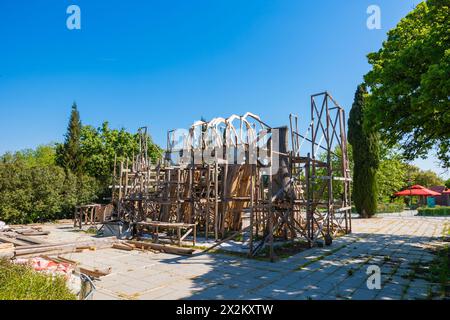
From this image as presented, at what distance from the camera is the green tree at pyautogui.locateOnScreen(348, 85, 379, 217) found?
24.8 meters

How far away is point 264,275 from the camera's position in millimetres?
7195

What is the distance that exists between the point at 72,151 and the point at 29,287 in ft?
90.1

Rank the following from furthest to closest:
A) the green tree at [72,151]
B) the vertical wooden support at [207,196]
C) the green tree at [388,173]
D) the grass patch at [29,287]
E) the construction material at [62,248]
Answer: the green tree at [388,173] → the green tree at [72,151] → the vertical wooden support at [207,196] → the construction material at [62,248] → the grass patch at [29,287]

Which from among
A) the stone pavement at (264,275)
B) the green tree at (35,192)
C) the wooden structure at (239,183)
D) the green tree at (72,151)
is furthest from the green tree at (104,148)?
the stone pavement at (264,275)

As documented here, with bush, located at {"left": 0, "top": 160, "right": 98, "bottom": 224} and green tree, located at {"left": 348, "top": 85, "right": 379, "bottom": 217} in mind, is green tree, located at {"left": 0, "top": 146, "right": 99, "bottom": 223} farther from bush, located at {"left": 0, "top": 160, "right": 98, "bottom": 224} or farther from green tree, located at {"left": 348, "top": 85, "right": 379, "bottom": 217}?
green tree, located at {"left": 348, "top": 85, "right": 379, "bottom": 217}

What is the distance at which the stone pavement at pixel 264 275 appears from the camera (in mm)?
5820

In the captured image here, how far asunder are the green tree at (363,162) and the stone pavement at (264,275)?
579 inches

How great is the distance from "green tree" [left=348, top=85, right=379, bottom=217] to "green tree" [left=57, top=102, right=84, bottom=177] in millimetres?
25766

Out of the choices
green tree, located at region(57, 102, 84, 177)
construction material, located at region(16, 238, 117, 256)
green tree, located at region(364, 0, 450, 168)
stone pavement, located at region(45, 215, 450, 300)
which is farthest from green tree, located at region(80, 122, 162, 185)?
green tree, located at region(364, 0, 450, 168)

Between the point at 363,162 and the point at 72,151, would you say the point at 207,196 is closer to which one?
the point at 363,162

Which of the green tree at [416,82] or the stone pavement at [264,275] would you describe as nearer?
the stone pavement at [264,275]

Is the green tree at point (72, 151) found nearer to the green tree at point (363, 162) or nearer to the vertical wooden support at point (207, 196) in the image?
the vertical wooden support at point (207, 196)

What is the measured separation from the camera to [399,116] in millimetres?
9641
